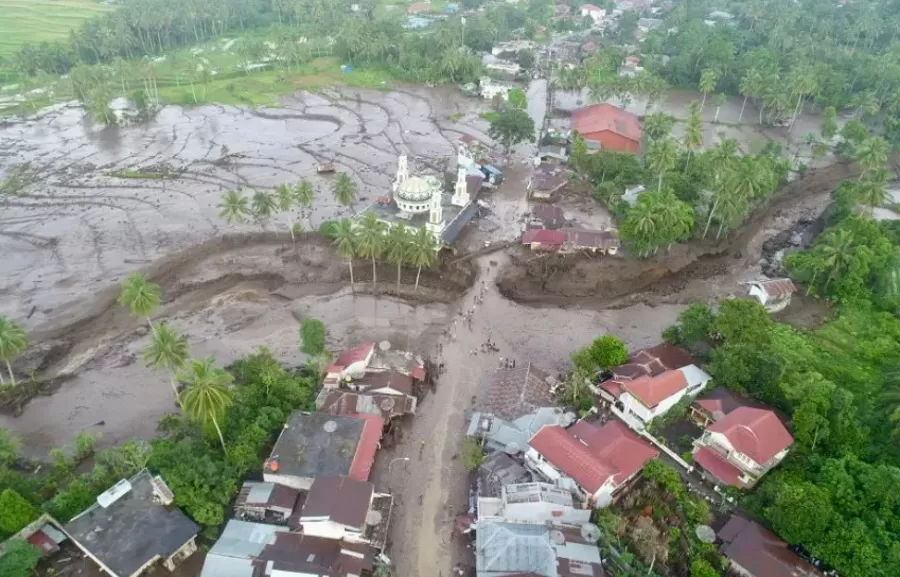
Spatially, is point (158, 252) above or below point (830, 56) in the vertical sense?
below

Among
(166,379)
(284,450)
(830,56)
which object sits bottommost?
Answer: (166,379)

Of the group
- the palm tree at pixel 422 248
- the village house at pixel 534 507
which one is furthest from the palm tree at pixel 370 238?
the village house at pixel 534 507

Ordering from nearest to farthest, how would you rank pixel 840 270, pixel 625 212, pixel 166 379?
1. pixel 166 379
2. pixel 840 270
3. pixel 625 212

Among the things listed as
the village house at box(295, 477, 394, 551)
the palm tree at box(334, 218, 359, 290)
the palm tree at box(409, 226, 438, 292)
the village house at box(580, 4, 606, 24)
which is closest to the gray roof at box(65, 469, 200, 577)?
the village house at box(295, 477, 394, 551)

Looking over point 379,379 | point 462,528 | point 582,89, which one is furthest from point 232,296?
point 582,89

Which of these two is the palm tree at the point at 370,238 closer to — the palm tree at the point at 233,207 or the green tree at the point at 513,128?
the palm tree at the point at 233,207

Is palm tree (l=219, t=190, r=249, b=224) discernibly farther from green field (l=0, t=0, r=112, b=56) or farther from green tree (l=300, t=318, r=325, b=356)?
green field (l=0, t=0, r=112, b=56)

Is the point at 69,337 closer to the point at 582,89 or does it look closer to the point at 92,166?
the point at 92,166
